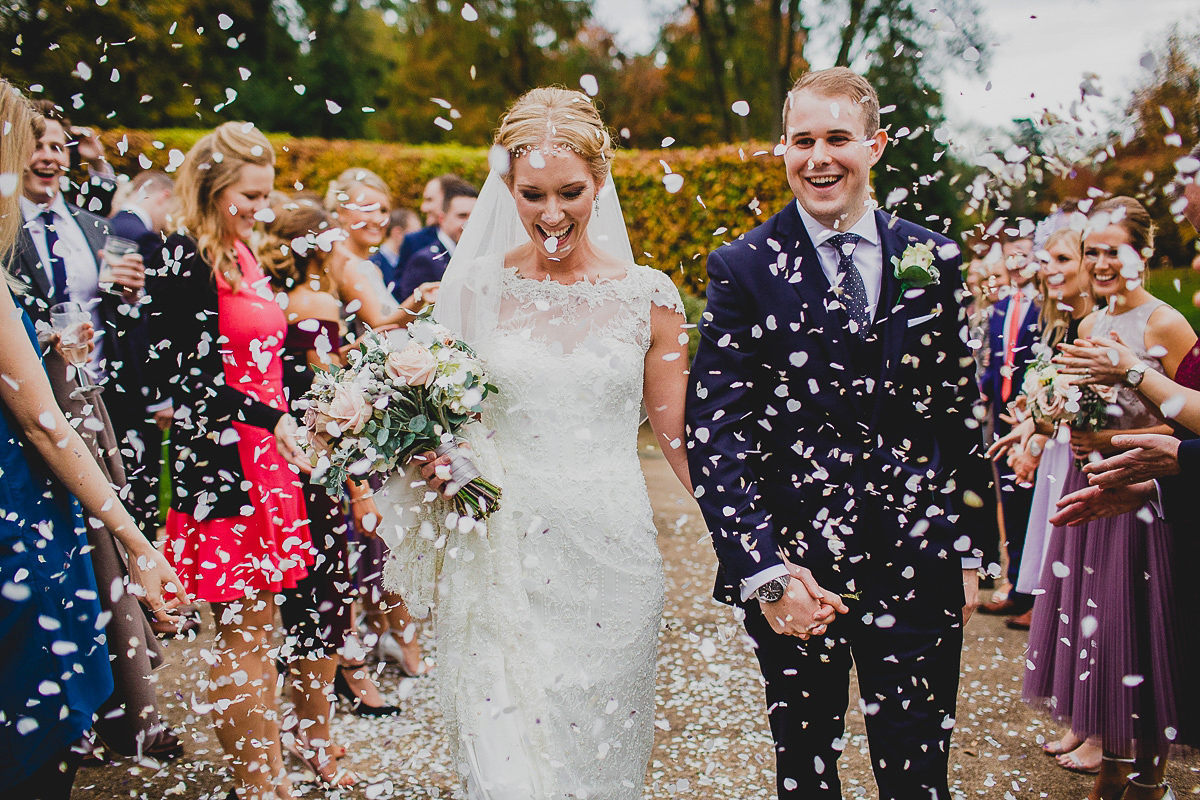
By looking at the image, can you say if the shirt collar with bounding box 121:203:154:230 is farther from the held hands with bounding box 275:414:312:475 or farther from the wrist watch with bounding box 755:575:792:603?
the wrist watch with bounding box 755:575:792:603

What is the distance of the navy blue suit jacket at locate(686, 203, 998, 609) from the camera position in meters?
2.60

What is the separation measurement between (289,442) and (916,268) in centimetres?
234

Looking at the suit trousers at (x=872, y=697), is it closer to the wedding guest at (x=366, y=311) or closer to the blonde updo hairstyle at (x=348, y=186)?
the wedding guest at (x=366, y=311)

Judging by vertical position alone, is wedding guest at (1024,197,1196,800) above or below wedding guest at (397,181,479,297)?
below

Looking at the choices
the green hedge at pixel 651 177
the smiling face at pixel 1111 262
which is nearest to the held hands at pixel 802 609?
the smiling face at pixel 1111 262

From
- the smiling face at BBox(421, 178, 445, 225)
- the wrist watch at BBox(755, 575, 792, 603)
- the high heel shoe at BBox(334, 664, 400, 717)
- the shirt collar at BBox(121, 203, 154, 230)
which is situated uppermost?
the smiling face at BBox(421, 178, 445, 225)

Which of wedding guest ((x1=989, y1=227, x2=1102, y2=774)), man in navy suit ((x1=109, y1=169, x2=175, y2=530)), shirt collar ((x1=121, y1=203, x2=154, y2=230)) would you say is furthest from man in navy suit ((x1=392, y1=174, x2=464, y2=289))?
wedding guest ((x1=989, y1=227, x2=1102, y2=774))

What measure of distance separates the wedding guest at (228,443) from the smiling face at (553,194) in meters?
1.28

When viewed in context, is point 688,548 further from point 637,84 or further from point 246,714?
point 637,84

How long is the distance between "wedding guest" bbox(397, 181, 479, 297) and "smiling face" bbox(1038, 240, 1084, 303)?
3301 mm

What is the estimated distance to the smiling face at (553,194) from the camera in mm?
2811

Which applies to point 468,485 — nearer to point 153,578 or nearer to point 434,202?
point 153,578

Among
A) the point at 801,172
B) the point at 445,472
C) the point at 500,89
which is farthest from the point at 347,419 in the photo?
the point at 500,89

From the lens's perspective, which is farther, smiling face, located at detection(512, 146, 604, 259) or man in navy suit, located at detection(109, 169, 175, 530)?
man in navy suit, located at detection(109, 169, 175, 530)
